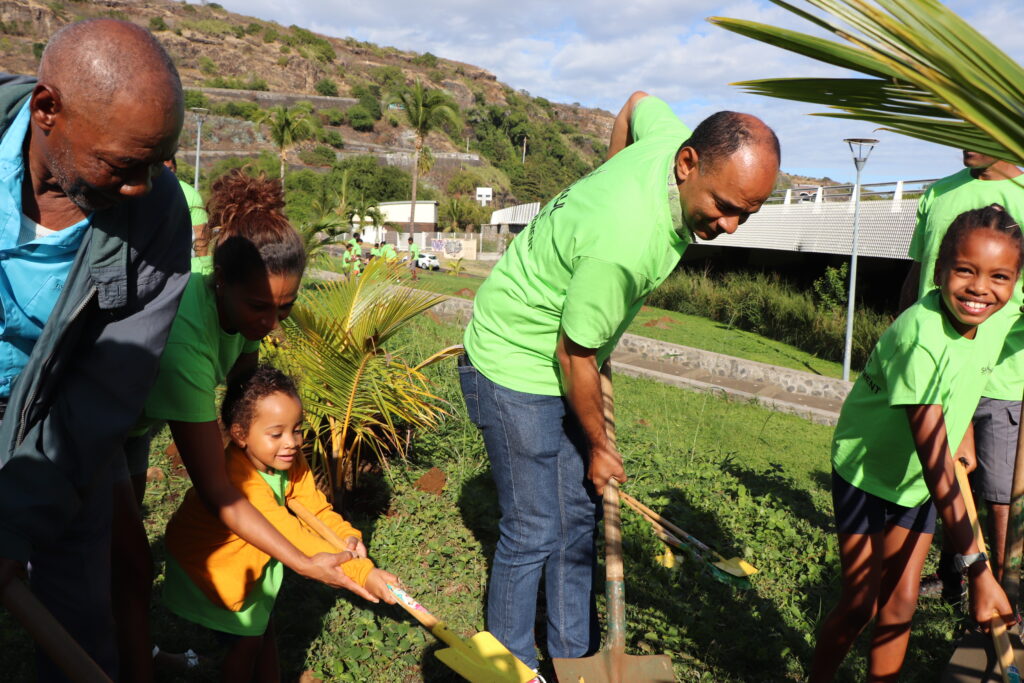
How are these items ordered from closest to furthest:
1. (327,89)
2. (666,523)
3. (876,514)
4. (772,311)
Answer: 1. (876,514)
2. (666,523)
3. (772,311)
4. (327,89)

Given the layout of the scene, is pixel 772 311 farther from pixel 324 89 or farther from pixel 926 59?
pixel 324 89

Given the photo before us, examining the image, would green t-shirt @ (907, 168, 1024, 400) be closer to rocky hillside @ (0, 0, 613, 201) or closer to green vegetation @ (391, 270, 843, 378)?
green vegetation @ (391, 270, 843, 378)

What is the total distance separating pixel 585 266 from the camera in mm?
2084

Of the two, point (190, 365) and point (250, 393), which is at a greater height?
point (190, 365)

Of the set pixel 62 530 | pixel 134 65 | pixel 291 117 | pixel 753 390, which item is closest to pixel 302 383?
pixel 62 530

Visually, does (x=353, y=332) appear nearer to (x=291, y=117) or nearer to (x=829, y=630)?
(x=829, y=630)

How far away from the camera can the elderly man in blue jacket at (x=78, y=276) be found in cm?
142

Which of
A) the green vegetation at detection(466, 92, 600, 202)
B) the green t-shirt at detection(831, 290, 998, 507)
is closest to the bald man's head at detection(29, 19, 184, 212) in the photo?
the green t-shirt at detection(831, 290, 998, 507)

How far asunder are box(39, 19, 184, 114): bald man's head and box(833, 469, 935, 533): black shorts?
7.68 ft

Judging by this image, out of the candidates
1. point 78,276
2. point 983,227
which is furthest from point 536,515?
point 983,227

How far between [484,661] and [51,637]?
122 centimetres

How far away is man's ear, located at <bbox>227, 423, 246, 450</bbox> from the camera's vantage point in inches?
95.7

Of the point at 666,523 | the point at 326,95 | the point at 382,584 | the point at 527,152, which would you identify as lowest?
the point at 666,523

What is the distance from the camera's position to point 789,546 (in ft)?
13.6
